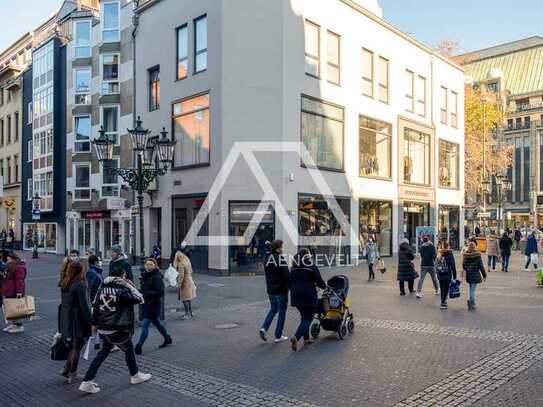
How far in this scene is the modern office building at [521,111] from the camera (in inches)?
3211

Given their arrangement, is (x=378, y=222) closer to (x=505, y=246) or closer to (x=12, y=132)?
(x=505, y=246)

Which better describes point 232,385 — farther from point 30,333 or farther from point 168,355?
point 30,333

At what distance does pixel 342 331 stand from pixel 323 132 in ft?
51.7

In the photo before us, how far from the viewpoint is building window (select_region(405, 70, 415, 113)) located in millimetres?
30516

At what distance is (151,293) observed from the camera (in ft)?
29.5

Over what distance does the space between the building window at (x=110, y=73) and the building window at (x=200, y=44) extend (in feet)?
30.9

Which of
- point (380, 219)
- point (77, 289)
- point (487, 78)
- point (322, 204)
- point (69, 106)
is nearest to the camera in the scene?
point (77, 289)

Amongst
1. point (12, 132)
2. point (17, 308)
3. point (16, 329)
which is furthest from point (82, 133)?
point (17, 308)

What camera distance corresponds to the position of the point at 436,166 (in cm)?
3328

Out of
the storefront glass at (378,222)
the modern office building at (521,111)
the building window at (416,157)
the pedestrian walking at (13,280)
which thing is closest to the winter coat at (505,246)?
the storefront glass at (378,222)

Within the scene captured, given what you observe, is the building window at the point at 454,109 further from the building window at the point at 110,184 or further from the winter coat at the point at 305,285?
the winter coat at the point at 305,285

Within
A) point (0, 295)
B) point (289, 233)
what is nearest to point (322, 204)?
point (289, 233)

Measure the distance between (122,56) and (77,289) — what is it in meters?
25.8

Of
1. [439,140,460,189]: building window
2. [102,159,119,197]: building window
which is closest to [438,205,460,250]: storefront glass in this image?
[439,140,460,189]: building window
